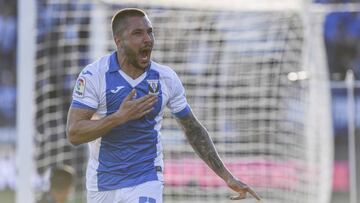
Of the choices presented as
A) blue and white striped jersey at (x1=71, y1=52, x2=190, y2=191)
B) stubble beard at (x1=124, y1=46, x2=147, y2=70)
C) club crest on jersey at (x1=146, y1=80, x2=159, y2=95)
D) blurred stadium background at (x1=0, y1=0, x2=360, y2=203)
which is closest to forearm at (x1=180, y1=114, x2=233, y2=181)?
blue and white striped jersey at (x1=71, y1=52, x2=190, y2=191)

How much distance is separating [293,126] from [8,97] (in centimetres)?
958

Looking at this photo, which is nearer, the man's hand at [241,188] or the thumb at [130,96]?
the thumb at [130,96]

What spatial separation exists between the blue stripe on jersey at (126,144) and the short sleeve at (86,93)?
7cm

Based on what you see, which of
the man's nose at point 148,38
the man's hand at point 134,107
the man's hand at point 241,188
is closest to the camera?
the man's hand at point 134,107

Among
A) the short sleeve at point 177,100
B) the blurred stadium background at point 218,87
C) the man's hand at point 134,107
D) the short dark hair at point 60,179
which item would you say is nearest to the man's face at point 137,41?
the man's hand at point 134,107

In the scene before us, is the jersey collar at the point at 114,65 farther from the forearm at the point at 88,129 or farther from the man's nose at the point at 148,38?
the forearm at the point at 88,129

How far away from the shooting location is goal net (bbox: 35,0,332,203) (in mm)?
10180

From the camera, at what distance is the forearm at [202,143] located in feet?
18.6

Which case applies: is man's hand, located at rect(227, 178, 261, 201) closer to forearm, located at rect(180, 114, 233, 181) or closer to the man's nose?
forearm, located at rect(180, 114, 233, 181)

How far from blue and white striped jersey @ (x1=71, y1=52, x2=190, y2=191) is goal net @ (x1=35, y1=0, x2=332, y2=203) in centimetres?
456

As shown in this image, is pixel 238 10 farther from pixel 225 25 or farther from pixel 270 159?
pixel 270 159

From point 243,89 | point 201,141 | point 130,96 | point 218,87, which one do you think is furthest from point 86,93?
point 243,89

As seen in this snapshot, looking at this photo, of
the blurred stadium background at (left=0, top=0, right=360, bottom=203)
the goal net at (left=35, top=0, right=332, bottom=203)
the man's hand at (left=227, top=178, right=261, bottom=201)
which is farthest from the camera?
the goal net at (left=35, top=0, right=332, bottom=203)

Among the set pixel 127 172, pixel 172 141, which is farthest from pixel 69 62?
pixel 127 172
